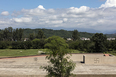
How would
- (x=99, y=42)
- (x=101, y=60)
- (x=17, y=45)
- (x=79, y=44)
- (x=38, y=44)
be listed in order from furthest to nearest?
(x=17, y=45) → (x=38, y=44) → (x=79, y=44) → (x=99, y=42) → (x=101, y=60)

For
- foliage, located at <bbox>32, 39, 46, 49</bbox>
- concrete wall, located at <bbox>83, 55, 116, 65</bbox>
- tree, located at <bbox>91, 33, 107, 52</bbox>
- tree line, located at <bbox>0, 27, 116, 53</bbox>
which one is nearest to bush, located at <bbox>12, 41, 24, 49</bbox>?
tree line, located at <bbox>0, 27, 116, 53</bbox>

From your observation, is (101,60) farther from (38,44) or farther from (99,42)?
(38,44)

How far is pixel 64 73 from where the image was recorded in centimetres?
1011

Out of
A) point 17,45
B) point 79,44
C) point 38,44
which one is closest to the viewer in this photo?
point 79,44

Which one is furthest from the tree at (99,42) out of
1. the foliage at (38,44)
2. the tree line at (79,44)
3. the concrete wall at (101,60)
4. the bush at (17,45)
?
the bush at (17,45)

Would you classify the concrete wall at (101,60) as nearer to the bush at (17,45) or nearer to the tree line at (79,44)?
the tree line at (79,44)

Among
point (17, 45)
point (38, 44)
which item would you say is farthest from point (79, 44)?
point (17, 45)

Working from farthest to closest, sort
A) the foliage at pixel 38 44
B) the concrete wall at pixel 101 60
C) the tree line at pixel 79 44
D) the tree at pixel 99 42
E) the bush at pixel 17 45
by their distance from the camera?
the bush at pixel 17 45
the foliage at pixel 38 44
the tree line at pixel 79 44
the tree at pixel 99 42
the concrete wall at pixel 101 60

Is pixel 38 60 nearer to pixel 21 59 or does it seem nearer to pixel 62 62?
pixel 21 59

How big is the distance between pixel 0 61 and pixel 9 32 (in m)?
74.4

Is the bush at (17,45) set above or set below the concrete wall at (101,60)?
below

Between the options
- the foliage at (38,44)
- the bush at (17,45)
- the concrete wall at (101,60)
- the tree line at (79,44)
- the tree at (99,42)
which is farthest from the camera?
the bush at (17,45)

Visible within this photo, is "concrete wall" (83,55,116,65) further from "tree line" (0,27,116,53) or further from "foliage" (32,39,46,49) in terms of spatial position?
"foliage" (32,39,46,49)

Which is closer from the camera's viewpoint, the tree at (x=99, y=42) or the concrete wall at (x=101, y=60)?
the concrete wall at (x=101, y=60)
